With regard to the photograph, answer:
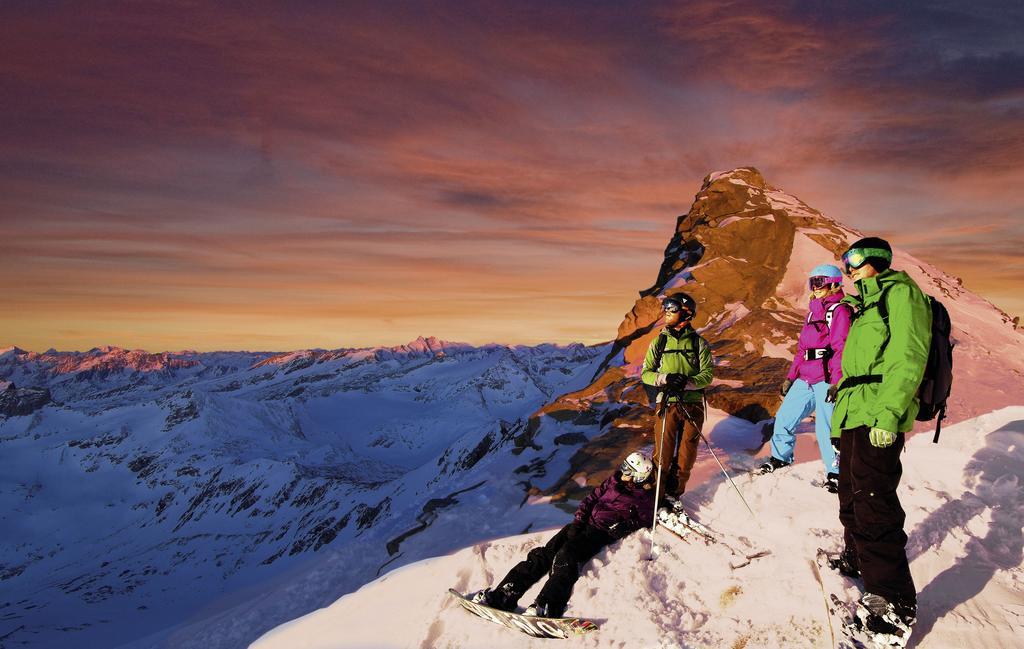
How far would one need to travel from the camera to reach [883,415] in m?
4.76

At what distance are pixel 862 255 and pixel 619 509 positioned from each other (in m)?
4.55

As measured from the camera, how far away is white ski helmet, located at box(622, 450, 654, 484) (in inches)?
313

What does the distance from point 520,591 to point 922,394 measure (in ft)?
16.6

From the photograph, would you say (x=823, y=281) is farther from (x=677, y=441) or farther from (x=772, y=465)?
(x=677, y=441)

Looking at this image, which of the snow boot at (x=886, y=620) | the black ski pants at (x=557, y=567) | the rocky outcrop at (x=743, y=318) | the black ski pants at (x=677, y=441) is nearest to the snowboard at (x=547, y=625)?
the black ski pants at (x=557, y=567)

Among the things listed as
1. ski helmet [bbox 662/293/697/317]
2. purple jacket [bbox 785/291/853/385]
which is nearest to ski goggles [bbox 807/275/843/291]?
purple jacket [bbox 785/291/853/385]

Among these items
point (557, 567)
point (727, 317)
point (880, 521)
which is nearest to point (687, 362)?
point (557, 567)

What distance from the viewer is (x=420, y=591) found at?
347 inches

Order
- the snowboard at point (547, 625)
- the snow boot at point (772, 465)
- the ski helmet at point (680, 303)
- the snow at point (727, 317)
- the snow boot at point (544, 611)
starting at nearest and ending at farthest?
the snowboard at point (547, 625) → the snow boot at point (544, 611) → the ski helmet at point (680, 303) → the snow boot at point (772, 465) → the snow at point (727, 317)

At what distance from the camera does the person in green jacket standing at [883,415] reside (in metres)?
4.70

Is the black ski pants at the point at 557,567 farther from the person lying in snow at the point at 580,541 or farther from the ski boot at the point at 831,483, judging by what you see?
the ski boot at the point at 831,483

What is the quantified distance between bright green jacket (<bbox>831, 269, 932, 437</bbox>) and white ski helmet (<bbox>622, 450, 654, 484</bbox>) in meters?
3.20

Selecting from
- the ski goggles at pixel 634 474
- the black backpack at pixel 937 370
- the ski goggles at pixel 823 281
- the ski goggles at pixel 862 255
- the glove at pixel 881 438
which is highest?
the ski goggles at pixel 862 255

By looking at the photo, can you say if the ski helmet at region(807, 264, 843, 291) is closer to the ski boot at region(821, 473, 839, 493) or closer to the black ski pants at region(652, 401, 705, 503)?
the black ski pants at region(652, 401, 705, 503)
